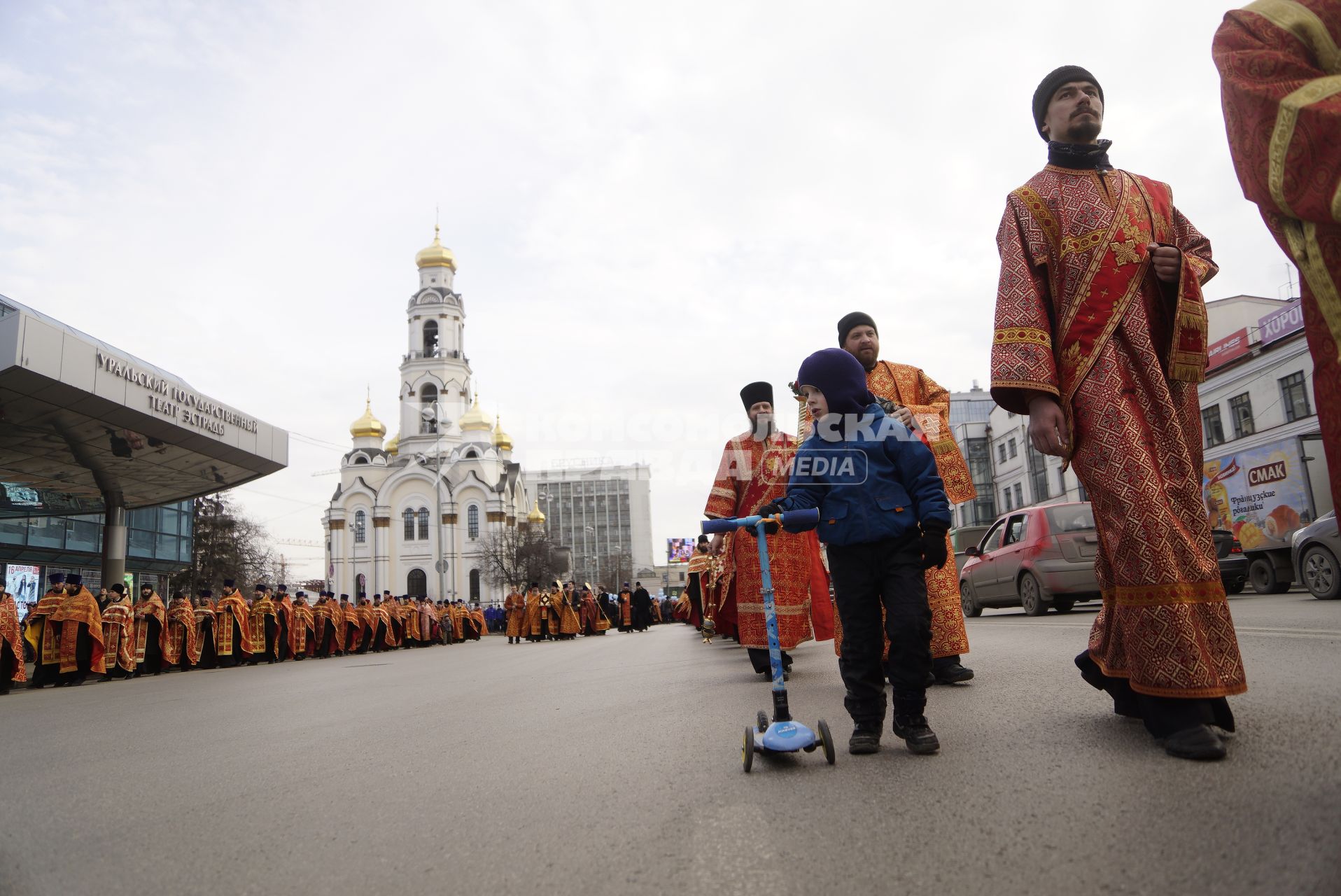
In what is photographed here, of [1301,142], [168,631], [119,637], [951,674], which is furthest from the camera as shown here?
[168,631]

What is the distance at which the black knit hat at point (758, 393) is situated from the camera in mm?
6773

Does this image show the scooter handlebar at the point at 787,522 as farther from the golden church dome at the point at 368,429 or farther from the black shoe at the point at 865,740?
the golden church dome at the point at 368,429

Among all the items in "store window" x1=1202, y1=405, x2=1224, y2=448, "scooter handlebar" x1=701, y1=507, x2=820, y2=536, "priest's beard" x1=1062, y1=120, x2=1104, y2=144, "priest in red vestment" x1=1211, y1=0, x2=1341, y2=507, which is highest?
"store window" x1=1202, y1=405, x2=1224, y2=448

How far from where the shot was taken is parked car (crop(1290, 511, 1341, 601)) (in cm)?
1073

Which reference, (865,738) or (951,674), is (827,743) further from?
(951,674)

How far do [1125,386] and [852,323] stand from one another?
2151 millimetres

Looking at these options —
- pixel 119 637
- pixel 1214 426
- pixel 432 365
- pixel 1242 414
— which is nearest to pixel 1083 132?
pixel 119 637

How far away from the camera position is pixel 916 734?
308cm

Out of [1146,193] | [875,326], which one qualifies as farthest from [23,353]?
[1146,193]

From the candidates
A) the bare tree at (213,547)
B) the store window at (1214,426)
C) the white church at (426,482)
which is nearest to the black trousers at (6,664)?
the bare tree at (213,547)

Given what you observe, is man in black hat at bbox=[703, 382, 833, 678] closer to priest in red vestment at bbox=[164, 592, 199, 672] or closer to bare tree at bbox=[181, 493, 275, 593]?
priest in red vestment at bbox=[164, 592, 199, 672]

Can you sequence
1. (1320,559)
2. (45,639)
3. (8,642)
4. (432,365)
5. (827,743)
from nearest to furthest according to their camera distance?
(827,743) < (1320,559) < (8,642) < (45,639) < (432,365)

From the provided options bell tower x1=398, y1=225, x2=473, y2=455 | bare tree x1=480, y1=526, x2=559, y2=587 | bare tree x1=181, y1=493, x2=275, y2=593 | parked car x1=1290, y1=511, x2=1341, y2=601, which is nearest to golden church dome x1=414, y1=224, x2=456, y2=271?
bell tower x1=398, y1=225, x2=473, y2=455

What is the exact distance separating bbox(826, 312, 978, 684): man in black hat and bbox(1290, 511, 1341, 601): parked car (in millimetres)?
8115
